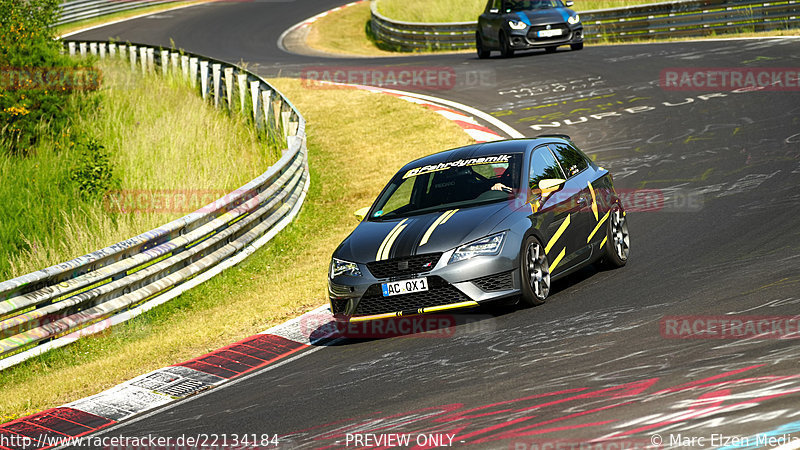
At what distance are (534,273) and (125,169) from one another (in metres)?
10.0

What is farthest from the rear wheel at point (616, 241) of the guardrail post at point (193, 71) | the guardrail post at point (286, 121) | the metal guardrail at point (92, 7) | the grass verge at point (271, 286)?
the metal guardrail at point (92, 7)

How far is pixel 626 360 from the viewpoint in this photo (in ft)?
21.2

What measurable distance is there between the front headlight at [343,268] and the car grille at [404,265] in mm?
153

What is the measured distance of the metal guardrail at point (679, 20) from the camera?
83.0 ft

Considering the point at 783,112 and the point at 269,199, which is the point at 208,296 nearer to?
the point at 269,199

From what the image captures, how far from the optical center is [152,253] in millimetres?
11125

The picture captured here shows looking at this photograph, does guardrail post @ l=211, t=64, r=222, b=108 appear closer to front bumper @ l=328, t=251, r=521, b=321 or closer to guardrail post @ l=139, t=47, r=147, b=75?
guardrail post @ l=139, t=47, r=147, b=75

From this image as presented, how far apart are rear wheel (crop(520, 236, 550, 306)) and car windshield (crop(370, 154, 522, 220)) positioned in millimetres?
584

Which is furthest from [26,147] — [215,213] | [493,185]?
[493,185]

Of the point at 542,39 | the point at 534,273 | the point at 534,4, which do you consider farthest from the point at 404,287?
the point at 534,4

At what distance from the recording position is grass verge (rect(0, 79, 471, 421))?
351 inches

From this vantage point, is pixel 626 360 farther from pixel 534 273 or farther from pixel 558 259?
pixel 558 259

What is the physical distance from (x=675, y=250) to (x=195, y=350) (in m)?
4.74

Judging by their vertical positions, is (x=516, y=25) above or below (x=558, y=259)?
above
